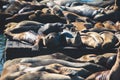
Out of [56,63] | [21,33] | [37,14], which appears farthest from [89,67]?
[37,14]

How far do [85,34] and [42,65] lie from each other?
3.49m

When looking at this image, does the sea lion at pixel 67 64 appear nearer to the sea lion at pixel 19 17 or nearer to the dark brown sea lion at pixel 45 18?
the dark brown sea lion at pixel 45 18

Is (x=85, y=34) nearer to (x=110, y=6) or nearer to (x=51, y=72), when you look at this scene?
(x=51, y=72)

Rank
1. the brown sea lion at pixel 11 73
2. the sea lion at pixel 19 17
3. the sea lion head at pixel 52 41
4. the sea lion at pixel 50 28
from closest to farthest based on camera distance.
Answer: the brown sea lion at pixel 11 73 → the sea lion head at pixel 52 41 → the sea lion at pixel 50 28 → the sea lion at pixel 19 17

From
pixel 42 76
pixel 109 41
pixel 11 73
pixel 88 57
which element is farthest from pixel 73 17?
pixel 42 76

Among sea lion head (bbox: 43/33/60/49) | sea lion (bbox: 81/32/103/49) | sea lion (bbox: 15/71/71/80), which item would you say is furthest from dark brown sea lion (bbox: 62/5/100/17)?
sea lion (bbox: 15/71/71/80)

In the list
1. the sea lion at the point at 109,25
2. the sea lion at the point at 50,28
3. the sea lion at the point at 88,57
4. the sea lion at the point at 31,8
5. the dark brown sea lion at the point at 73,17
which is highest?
the sea lion at the point at 31,8

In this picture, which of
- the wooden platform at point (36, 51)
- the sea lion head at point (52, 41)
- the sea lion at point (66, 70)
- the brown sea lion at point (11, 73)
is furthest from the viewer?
the sea lion head at point (52, 41)

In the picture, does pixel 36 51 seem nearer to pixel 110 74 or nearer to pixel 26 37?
pixel 26 37

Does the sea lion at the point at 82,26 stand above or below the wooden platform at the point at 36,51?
above

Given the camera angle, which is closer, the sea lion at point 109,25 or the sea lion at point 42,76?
the sea lion at point 42,76

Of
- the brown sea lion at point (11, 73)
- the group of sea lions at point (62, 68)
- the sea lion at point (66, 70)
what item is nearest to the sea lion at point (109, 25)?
the group of sea lions at point (62, 68)

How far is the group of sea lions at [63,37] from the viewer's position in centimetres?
1009

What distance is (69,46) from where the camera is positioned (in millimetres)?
13281
